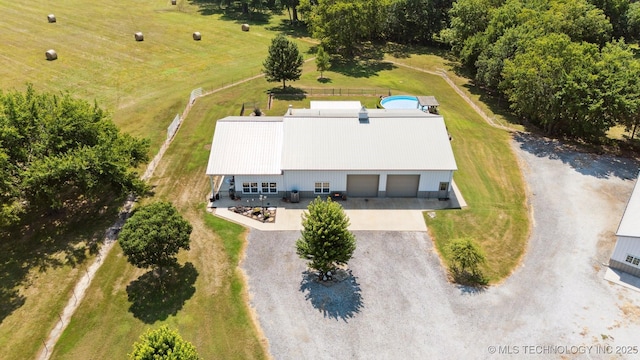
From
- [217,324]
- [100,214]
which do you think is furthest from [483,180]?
[100,214]

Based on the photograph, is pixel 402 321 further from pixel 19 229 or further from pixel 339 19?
pixel 339 19

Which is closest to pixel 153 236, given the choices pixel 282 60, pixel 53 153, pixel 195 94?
pixel 53 153

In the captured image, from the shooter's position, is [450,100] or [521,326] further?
[450,100]

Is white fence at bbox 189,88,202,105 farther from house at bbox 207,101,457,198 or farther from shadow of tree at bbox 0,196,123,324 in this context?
shadow of tree at bbox 0,196,123,324

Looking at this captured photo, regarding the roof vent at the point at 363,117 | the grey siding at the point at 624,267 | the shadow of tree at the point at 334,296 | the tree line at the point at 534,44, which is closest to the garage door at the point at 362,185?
the roof vent at the point at 363,117

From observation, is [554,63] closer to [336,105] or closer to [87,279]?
[336,105]

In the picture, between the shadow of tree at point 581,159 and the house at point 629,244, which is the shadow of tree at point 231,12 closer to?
the shadow of tree at point 581,159

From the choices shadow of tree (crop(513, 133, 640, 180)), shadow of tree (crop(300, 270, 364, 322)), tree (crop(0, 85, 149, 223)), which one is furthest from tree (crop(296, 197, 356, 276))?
shadow of tree (crop(513, 133, 640, 180))

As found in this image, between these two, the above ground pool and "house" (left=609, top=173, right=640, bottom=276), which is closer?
"house" (left=609, top=173, right=640, bottom=276)
